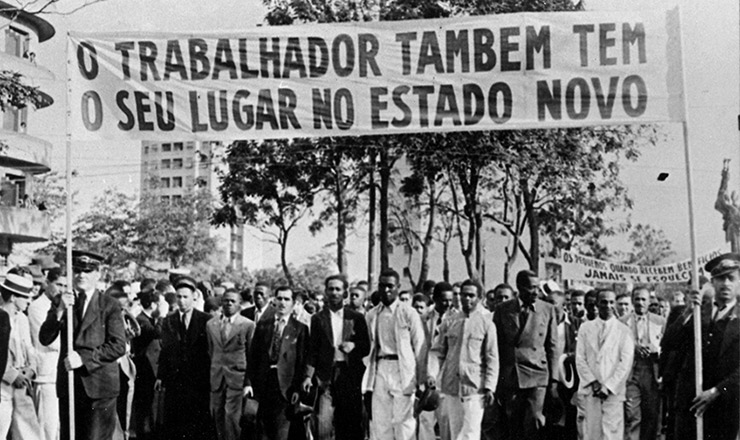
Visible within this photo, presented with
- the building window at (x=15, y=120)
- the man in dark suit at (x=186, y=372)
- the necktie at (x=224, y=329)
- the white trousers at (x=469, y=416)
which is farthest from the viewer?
the building window at (x=15, y=120)

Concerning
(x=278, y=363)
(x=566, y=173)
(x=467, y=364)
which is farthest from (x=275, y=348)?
(x=566, y=173)

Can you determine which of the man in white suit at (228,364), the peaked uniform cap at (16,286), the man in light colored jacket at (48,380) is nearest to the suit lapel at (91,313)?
the peaked uniform cap at (16,286)

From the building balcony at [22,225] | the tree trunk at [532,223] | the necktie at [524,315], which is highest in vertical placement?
the building balcony at [22,225]

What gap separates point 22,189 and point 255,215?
22121 mm

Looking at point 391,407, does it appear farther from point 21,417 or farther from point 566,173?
point 566,173

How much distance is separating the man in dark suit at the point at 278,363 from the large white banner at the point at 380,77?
7.89 feet

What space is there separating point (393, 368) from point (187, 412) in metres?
3.00

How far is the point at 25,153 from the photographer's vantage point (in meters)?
41.6

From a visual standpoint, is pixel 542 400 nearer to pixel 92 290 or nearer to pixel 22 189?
pixel 92 290

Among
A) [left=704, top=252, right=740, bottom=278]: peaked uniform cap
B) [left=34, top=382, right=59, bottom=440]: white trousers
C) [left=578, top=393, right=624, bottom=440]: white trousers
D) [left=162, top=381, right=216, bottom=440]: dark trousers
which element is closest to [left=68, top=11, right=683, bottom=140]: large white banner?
[left=704, top=252, right=740, bottom=278]: peaked uniform cap

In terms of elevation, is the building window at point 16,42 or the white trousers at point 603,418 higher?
the building window at point 16,42

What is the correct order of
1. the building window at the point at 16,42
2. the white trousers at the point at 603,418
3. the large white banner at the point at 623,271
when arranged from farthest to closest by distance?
1. the building window at the point at 16,42
2. the large white banner at the point at 623,271
3. the white trousers at the point at 603,418

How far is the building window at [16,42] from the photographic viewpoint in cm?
4416

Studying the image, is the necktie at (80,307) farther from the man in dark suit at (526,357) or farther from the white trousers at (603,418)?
the white trousers at (603,418)
